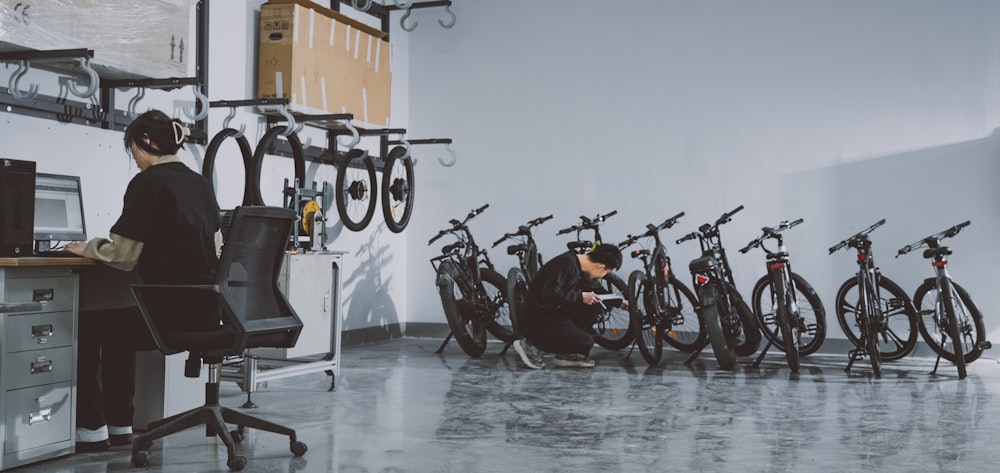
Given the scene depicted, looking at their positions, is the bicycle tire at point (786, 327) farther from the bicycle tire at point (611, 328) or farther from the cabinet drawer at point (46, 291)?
the cabinet drawer at point (46, 291)

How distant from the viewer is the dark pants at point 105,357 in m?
3.52

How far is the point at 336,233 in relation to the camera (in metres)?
6.77

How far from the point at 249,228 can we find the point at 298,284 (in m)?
1.59

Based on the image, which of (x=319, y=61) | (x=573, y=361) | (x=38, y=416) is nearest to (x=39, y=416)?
(x=38, y=416)

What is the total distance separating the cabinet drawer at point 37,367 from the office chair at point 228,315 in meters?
0.37

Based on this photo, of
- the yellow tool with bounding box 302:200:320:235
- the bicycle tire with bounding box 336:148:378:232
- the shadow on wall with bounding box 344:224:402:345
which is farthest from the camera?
the shadow on wall with bounding box 344:224:402:345

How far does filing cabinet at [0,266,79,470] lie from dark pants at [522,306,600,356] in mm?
3107

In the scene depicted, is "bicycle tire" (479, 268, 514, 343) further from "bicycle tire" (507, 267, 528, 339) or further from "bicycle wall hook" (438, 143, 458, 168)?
"bicycle wall hook" (438, 143, 458, 168)

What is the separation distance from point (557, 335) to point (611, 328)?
1.13 m

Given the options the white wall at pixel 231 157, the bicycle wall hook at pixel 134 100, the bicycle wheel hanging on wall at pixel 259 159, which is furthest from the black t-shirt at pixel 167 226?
the bicycle wheel hanging on wall at pixel 259 159

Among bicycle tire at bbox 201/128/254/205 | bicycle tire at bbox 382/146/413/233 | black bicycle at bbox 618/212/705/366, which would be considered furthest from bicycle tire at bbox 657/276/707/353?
bicycle tire at bbox 201/128/254/205

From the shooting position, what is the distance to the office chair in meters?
3.21

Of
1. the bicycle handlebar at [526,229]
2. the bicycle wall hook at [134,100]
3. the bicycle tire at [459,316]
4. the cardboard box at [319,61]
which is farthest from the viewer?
the bicycle handlebar at [526,229]

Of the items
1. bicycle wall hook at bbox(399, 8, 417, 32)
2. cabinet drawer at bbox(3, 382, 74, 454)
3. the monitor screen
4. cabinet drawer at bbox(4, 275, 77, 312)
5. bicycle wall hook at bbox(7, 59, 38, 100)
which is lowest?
cabinet drawer at bbox(3, 382, 74, 454)
